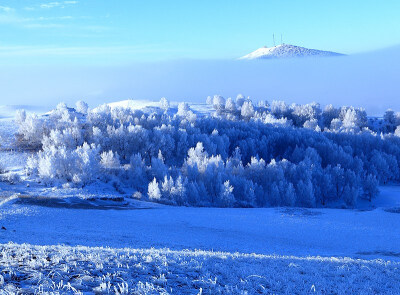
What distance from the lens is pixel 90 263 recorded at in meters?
9.53

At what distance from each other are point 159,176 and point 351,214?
25.1 m

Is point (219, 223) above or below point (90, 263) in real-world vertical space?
Result: below

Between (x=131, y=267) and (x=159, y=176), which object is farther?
(x=159, y=176)

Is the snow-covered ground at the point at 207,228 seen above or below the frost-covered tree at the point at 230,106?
below

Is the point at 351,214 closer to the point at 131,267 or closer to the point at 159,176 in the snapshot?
the point at 159,176

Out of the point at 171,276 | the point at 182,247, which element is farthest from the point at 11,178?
the point at 171,276

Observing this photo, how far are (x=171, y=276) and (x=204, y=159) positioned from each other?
4933 centimetres

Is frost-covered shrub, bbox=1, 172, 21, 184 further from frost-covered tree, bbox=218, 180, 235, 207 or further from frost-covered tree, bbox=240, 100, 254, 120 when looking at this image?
frost-covered tree, bbox=240, 100, 254, 120

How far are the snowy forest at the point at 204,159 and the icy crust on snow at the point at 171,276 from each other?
1316 inches

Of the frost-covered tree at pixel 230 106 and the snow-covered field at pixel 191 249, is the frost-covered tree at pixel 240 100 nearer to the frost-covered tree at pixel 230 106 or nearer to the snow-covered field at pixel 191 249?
the frost-covered tree at pixel 230 106

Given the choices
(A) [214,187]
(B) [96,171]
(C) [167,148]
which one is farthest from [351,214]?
(C) [167,148]

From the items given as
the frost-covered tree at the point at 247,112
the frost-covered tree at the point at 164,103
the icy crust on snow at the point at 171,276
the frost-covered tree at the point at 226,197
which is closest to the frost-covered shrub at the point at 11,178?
the frost-covered tree at the point at 226,197

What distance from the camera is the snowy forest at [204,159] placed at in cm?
4853

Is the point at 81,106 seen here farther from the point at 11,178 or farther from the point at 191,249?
the point at 191,249
